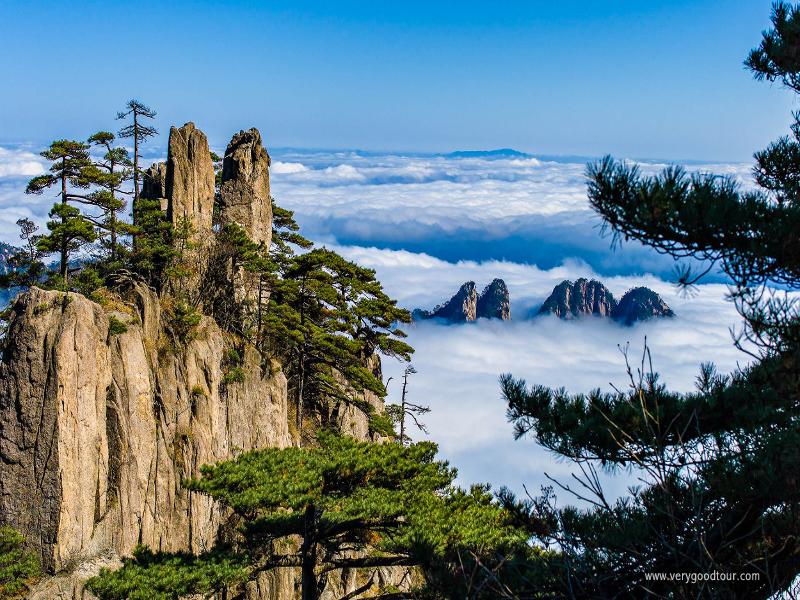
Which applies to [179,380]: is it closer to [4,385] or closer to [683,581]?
[4,385]

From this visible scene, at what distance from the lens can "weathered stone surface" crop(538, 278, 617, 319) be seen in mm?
146625

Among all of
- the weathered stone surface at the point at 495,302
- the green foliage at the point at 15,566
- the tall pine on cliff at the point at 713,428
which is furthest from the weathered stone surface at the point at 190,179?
the weathered stone surface at the point at 495,302

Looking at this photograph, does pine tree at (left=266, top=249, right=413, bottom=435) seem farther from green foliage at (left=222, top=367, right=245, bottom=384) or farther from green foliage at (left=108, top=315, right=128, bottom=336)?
green foliage at (left=108, top=315, right=128, bottom=336)

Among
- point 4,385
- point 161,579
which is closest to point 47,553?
point 4,385

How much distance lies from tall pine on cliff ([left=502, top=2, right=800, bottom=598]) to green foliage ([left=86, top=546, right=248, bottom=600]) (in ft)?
22.7

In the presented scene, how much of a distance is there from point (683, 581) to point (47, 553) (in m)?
14.8

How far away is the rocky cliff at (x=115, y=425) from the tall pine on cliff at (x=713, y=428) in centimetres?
1179

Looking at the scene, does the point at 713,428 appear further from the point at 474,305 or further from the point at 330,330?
the point at 474,305

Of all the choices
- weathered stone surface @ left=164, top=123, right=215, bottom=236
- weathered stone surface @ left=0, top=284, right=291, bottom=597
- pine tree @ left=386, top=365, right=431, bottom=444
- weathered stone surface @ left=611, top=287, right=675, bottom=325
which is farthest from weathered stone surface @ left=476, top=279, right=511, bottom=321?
weathered stone surface @ left=0, top=284, right=291, bottom=597

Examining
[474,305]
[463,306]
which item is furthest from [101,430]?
[474,305]

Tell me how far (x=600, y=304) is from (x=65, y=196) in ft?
450

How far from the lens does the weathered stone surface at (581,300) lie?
14662 centimetres

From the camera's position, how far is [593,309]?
149500mm

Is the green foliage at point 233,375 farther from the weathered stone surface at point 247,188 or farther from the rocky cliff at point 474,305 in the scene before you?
the rocky cliff at point 474,305
